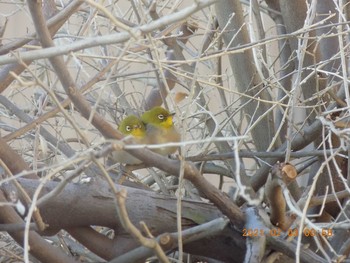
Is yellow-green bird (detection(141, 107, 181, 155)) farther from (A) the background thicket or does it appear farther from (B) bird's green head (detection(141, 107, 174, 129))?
(A) the background thicket

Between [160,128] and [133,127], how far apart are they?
0.35 ft

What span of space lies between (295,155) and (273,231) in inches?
20.5

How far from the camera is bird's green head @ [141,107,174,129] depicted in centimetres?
248

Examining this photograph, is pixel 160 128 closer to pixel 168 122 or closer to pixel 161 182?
pixel 168 122

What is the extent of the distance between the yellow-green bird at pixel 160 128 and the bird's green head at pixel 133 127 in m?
0.03

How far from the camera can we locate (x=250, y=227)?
1.73 metres

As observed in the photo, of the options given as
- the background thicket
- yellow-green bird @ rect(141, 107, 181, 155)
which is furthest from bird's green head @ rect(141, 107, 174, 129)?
the background thicket

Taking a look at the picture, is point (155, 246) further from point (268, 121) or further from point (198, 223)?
point (268, 121)

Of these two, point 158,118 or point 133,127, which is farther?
point 158,118

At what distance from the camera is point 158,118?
251 cm

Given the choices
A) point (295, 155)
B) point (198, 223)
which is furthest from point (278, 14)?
point (198, 223)

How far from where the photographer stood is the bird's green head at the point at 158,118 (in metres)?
2.48

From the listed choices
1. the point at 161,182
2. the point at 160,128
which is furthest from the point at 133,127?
the point at 161,182

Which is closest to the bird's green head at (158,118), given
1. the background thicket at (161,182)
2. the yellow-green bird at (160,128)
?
the yellow-green bird at (160,128)
